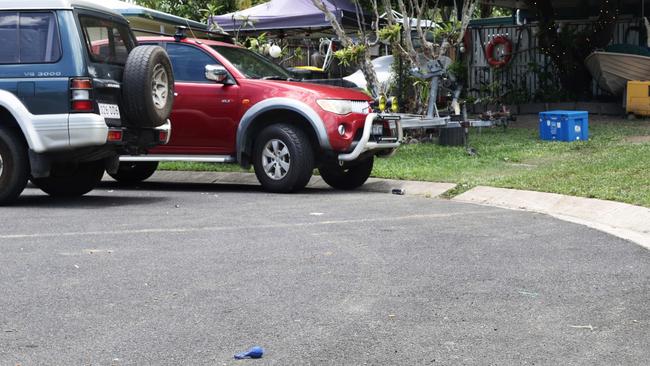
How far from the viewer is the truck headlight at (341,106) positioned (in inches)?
446

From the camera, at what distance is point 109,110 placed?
10008 mm

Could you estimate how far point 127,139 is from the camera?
33.7 ft

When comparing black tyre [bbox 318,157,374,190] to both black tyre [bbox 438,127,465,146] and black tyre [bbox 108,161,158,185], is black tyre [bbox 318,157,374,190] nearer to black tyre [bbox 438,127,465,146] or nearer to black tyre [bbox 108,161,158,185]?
black tyre [bbox 108,161,158,185]

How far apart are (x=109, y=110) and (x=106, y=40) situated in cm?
95

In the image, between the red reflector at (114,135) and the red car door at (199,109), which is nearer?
the red reflector at (114,135)

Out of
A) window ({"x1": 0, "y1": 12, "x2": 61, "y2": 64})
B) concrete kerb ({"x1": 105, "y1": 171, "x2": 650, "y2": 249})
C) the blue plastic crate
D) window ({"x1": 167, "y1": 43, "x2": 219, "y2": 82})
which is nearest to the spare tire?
window ({"x1": 0, "y1": 12, "x2": 61, "y2": 64})

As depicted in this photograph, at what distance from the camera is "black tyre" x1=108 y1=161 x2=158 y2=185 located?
42.9ft

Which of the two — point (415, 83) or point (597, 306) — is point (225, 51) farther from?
point (597, 306)

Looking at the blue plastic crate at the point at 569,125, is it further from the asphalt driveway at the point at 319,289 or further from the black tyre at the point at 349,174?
the asphalt driveway at the point at 319,289

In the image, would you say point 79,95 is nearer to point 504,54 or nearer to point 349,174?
point 349,174

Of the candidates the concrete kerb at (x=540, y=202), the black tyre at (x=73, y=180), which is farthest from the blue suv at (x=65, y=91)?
the concrete kerb at (x=540, y=202)

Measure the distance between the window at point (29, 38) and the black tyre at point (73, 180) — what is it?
1582mm

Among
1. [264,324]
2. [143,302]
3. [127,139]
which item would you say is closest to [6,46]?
[127,139]

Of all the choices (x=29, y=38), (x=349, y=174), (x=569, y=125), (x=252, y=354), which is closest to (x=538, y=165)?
(x=349, y=174)
